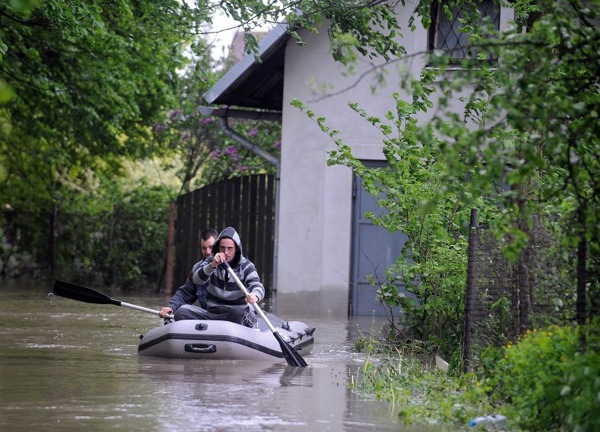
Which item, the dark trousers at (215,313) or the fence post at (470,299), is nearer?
the fence post at (470,299)

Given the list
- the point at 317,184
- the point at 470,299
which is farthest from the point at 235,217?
the point at 470,299

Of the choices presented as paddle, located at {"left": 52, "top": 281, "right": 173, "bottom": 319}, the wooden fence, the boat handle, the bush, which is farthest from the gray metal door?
the bush

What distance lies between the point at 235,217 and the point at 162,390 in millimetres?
12603

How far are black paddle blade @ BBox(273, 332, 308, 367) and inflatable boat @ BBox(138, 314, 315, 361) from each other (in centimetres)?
23

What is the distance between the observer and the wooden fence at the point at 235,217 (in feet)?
70.3

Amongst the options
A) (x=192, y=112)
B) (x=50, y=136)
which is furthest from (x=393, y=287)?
(x=192, y=112)

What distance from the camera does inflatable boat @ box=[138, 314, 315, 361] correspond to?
39.9 ft

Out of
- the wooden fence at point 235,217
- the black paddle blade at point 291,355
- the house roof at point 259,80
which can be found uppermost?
the house roof at point 259,80

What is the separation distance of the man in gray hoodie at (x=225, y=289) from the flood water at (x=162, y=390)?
83 cm

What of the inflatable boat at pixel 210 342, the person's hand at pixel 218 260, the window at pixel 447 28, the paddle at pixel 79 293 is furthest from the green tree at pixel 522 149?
the window at pixel 447 28

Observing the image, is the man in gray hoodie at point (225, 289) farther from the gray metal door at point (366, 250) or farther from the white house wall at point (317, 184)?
the gray metal door at point (366, 250)

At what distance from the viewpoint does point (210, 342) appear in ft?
40.0

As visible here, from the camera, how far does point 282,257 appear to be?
1927cm

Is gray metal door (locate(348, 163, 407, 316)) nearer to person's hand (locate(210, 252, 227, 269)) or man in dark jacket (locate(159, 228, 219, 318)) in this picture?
man in dark jacket (locate(159, 228, 219, 318))
